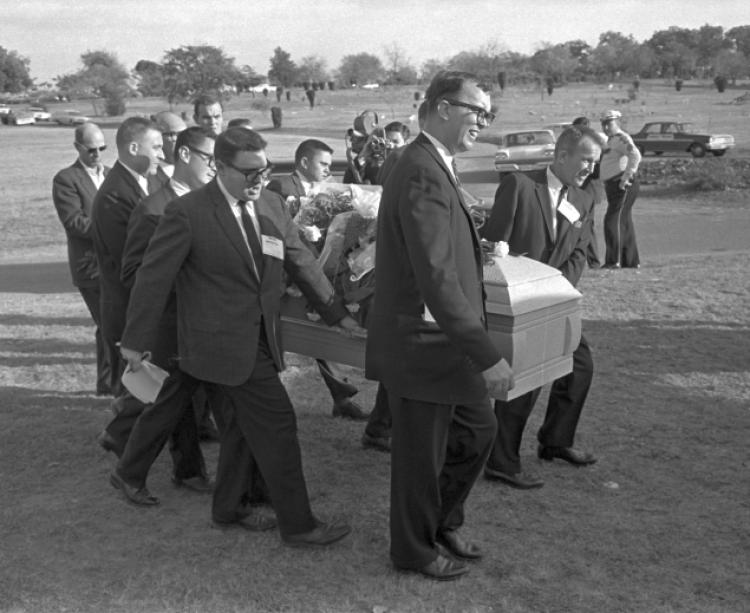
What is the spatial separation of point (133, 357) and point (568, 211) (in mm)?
2235

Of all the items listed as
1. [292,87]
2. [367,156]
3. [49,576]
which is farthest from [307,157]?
[292,87]

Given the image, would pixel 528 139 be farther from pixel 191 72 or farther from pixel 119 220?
pixel 191 72

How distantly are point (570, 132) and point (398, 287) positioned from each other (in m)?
1.67

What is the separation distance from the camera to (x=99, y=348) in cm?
648

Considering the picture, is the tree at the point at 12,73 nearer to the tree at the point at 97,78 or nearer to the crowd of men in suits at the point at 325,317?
the tree at the point at 97,78

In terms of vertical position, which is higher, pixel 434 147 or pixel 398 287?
pixel 434 147

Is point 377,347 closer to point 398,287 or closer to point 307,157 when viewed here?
point 398,287

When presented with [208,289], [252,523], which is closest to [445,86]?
[208,289]

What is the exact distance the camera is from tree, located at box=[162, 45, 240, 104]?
61969 mm

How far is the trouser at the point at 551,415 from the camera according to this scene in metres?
4.71

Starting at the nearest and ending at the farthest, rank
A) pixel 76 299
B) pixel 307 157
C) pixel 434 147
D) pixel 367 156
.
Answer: pixel 434 147
pixel 307 157
pixel 367 156
pixel 76 299

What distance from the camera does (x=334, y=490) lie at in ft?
15.6

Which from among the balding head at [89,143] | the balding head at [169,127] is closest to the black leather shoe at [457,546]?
the balding head at [169,127]

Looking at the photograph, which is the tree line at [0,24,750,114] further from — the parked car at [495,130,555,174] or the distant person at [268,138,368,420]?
the distant person at [268,138,368,420]
